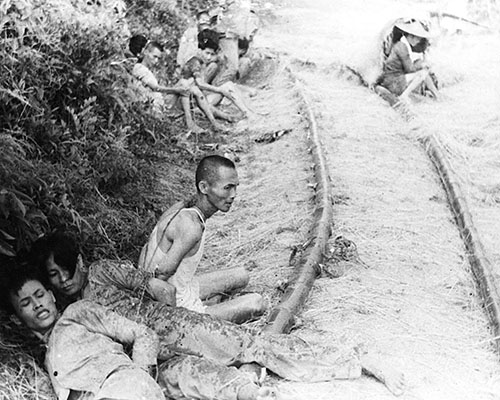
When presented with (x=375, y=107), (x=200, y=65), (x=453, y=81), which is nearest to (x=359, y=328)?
(x=375, y=107)

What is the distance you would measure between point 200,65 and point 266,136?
210cm

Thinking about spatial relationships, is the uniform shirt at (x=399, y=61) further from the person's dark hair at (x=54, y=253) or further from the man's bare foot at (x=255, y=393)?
the man's bare foot at (x=255, y=393)

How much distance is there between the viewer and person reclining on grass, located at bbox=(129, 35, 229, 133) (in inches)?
331

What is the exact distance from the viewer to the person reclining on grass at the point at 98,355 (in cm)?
346

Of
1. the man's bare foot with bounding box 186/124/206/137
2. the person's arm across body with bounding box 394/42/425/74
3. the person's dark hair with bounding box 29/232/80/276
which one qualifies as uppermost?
the person's dark hair with bounding box 29/232/80/276

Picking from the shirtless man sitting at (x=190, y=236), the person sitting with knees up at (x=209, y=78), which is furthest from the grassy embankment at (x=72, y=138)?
the person sitting with knees up at (x=209, y=78)

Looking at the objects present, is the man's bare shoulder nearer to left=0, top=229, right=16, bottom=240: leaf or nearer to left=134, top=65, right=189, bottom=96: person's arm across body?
left=0, top=229, right=16, bottom=240: leaf

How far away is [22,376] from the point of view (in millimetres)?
3748

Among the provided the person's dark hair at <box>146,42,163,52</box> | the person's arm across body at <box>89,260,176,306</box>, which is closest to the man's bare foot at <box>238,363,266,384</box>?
the person's arm across body at <box>89,260,176,306</box>

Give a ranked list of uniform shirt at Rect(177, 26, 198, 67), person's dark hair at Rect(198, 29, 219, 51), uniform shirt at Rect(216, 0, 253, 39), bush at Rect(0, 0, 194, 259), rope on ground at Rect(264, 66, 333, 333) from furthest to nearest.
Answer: uniform shirt at Rect(216, 0, 253, 39) → person's dark hair at Rect(198, 29, 219, 51) → uniform shirt at Rect(177, 26, 198, 67) → bush at Rect(0, 0, 194, 259) → rope on ground at Rect(264, 66, 333, 333)

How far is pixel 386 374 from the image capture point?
3.76m

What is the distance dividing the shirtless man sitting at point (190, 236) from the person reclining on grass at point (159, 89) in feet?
11.7

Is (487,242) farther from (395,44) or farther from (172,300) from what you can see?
(395,44)

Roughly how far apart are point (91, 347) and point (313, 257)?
6.47ft
